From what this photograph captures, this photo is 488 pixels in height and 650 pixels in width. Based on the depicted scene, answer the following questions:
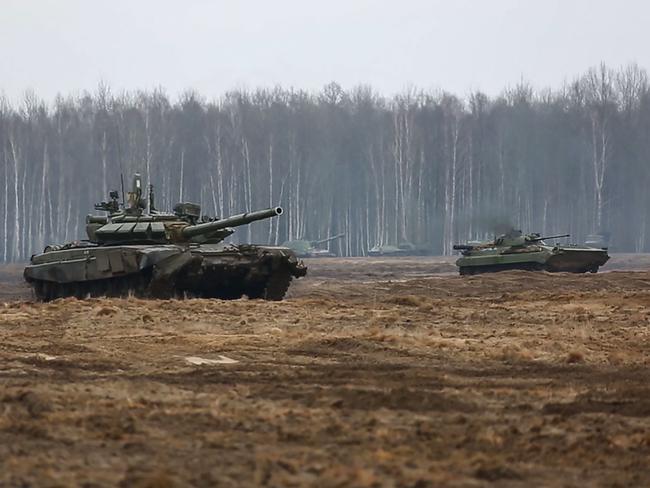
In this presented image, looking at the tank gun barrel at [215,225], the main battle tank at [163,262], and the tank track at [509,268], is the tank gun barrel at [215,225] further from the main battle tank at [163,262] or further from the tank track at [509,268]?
the tank track at [509,268]

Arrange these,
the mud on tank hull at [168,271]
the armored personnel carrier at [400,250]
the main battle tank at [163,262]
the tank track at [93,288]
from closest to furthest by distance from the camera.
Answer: the mud on tank hull at [168,271], the main battle tank at [163,262], the tank track at [93,288], the armored personnel carrier at [400,250]

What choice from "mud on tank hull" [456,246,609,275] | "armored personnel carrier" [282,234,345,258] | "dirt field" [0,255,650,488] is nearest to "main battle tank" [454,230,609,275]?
"mud on tank hull" [456,246,609,275]

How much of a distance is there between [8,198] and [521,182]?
84.8 feet

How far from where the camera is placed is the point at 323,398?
340 inches

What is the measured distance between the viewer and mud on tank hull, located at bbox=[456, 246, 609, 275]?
105 ft

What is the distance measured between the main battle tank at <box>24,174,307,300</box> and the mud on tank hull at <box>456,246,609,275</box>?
11264 mm

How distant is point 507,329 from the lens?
15.4 meters

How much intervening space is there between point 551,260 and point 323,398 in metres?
24.1

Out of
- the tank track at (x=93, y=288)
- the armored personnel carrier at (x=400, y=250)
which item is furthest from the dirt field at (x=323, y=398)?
the armored personnel carrier at (x=400, y=250)

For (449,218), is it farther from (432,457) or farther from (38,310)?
(432,457)

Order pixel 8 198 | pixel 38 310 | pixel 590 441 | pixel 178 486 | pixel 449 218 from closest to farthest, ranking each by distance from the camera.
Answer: pixel 178 486 < pixel 590 441 < pixel 38 310 < pixel 449 218 < pixel 8 198

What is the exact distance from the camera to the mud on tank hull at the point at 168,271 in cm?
2055

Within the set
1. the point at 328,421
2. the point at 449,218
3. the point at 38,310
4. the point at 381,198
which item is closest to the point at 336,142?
the point at 381,198

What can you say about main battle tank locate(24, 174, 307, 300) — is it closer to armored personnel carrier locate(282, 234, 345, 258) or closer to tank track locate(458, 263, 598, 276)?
tank track locate(458, 263, 598, 276)
